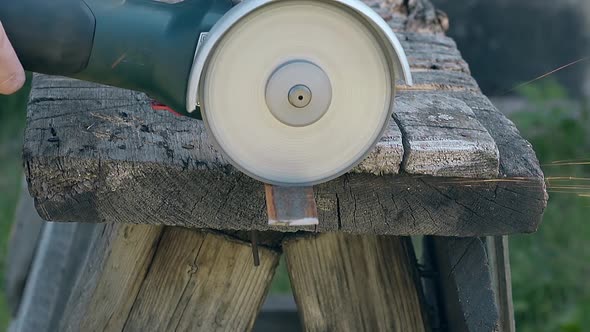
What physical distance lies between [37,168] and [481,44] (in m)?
3.31

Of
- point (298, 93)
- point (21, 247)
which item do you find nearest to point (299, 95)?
point (298, 93)

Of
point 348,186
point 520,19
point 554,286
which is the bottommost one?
point 554,286

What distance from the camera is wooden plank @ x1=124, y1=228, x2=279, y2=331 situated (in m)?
1.72

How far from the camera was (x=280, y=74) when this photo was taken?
4.39 feet

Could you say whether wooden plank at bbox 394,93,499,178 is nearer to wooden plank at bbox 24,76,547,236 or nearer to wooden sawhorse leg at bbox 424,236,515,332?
wooden plank at bbox 24,76,547,236

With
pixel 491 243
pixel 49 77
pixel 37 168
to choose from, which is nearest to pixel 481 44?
pixel 491 243

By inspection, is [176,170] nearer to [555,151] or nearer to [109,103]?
[109,103]

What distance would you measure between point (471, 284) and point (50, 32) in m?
0.76

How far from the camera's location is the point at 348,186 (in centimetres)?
142

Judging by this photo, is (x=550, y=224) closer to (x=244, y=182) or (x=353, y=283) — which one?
(x=353, y=283)

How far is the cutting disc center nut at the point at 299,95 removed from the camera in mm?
1326

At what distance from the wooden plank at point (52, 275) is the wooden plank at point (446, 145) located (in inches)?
49.6

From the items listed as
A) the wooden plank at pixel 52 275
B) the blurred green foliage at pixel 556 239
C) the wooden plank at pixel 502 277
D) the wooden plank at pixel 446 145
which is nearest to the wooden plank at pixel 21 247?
the wooden plank at pixel 52 275

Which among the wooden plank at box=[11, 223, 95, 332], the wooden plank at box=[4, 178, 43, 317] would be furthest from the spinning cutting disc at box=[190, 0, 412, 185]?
the wooden plank at box=[4, 178, 43, 317]
